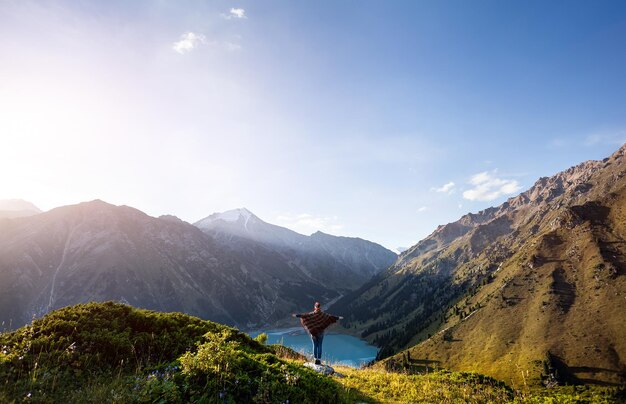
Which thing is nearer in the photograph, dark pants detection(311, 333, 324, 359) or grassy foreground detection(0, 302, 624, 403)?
grassy foreground detection(0, 302, 624, 403)

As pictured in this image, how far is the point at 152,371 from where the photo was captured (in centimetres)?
1150

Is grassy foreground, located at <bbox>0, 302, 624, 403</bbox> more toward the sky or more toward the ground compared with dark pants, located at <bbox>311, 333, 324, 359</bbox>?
more toward the sky

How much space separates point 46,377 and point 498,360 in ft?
653

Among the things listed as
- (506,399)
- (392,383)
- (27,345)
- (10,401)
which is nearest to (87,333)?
(27,345)

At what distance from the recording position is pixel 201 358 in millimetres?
10148

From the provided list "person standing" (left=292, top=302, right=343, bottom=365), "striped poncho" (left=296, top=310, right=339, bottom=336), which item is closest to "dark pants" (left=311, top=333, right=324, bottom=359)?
"person standing" (left=292, top=302, right=343, bottom=365)

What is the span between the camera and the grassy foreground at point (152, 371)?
933cm

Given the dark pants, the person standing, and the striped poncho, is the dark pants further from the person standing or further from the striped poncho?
the striped poncho

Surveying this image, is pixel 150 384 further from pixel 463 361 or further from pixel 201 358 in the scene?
pixel 463 361

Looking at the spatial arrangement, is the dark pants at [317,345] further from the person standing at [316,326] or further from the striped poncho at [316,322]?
the striped poncho at [316,322]

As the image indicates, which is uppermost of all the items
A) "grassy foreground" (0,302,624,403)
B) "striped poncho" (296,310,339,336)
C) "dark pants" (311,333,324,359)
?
"grassy foreground" (0,302,624,403)

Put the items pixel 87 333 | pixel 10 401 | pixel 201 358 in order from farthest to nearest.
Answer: pixel 87 333 < pixel 201 358 < pixel 10 401

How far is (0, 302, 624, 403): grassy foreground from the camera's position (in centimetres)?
933

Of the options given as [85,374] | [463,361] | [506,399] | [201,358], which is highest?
[201,358]
